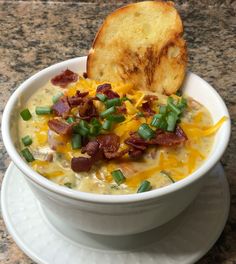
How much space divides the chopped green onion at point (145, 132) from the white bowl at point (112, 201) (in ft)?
0.42

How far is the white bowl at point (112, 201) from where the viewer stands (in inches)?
37.3

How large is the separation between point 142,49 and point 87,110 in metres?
0.24

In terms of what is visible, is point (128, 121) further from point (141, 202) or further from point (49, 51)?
point (49, 51)

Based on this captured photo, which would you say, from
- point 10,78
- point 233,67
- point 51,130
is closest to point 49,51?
point 10,78

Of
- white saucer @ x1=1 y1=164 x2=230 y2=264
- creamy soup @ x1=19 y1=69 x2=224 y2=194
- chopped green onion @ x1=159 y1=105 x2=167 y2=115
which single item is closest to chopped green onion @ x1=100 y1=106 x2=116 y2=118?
creamy soup @ x1=19 y1=69 x2=224 y2=194

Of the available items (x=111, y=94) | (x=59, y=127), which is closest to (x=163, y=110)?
(x=111, y=94)

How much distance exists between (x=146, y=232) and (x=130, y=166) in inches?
6.5

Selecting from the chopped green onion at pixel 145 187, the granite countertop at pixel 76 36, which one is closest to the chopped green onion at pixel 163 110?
Result: the chopped green onion at pixel 145 187

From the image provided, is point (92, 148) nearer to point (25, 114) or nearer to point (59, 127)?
point (59, 127)

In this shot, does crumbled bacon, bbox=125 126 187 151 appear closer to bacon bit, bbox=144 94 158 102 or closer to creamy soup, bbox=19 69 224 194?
creamy soup, bbox=19 69 224 194

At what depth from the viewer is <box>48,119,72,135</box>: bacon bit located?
3.51ft

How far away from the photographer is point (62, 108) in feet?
3.78

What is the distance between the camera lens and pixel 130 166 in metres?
1.04

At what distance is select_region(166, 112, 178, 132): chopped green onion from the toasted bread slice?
14 centimetres
